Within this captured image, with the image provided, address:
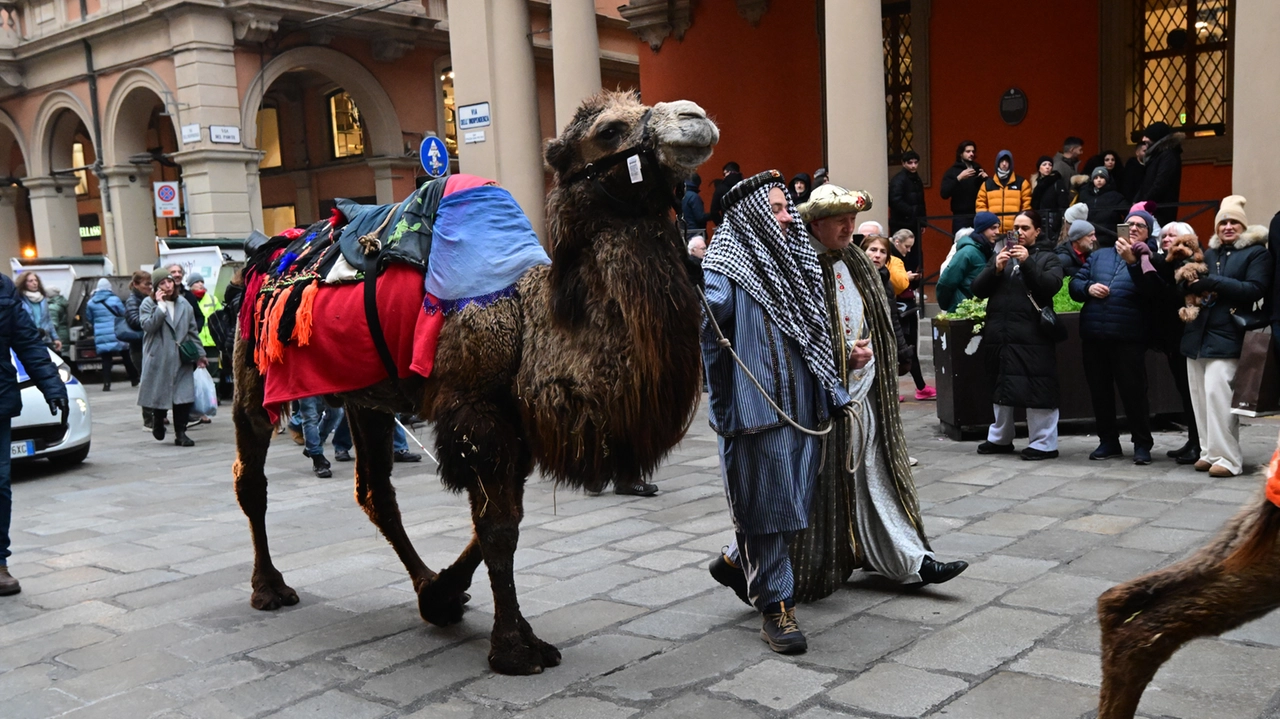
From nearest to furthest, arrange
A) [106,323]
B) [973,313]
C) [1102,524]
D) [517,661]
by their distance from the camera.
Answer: [517,661] → [1102,524] → [973,313] → [106,323]

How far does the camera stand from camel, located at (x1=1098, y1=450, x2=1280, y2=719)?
115 inches

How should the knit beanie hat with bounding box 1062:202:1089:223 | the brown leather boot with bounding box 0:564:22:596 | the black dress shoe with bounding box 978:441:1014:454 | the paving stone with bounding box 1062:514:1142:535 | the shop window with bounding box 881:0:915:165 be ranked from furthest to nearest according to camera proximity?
the shop window with bounding box 881:0:915:165
the knit beanie hat with bounding box 1062:202:1089:223
the black dress shoe with bounding box 978:441:1014:454
the paving stone with bounding box 1062:514:1142:535
the brown leather boot with bounding box 0:564:22:596

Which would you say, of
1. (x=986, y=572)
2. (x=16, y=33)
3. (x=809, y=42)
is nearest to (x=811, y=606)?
(x=986, y=572)

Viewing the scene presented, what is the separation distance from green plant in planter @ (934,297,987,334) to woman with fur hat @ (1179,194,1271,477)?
178cm

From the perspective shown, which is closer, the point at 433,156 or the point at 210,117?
the point at 433,156

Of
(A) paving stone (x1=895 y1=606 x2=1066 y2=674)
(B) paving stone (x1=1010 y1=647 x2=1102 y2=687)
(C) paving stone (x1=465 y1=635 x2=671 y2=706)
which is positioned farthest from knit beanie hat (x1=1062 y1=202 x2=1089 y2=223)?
(C) paving stone (x1=465 y1=635 x2=671 y2=706)

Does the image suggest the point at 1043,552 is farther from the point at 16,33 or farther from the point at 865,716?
the point at 16,33

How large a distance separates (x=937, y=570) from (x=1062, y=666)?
0.99 m

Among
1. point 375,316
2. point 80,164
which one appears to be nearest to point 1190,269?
point 375,316

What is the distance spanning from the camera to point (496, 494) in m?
4.34

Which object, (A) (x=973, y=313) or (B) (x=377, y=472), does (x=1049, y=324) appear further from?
(B) (x=377, y=472)

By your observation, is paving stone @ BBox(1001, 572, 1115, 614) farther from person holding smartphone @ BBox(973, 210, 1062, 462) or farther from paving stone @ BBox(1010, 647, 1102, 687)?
person holding smartphone @ BBox(973, 210, 1062, 462)

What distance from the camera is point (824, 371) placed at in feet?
15.3

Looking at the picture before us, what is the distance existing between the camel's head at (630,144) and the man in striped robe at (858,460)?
4.06 ft
